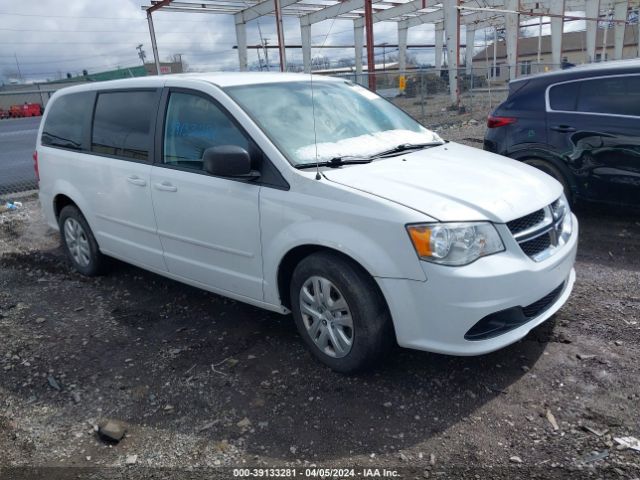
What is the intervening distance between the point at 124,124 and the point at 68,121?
109 centimetres

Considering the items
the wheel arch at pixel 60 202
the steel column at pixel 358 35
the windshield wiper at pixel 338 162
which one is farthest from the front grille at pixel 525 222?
the steel column at pixel 358 35

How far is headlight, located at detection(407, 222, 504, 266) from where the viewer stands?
2.82 m

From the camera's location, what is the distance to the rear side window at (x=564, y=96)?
5.92m

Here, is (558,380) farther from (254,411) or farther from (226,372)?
(226,372)

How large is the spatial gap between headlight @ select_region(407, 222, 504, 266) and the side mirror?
3.78 feet

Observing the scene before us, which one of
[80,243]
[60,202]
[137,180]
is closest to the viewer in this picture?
[137,180]

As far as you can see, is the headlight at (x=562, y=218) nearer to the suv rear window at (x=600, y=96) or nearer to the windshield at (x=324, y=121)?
the windshield at (x=324, y=121)

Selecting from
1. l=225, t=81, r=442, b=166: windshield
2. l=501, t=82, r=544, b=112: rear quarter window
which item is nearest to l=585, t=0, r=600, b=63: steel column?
l=501, t=82, r=544, b=112: rear quarter window

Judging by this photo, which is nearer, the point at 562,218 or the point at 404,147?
the point at 562,218

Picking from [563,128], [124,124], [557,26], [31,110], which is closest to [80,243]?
[124,124]

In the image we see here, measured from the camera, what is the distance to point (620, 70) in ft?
18.5

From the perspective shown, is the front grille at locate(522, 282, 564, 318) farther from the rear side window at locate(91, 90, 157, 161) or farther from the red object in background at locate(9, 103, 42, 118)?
the red object in background at locate(9, 103, 42, 118)

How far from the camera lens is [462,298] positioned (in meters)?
2.81

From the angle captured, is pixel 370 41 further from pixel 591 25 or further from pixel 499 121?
pixel 591 25
